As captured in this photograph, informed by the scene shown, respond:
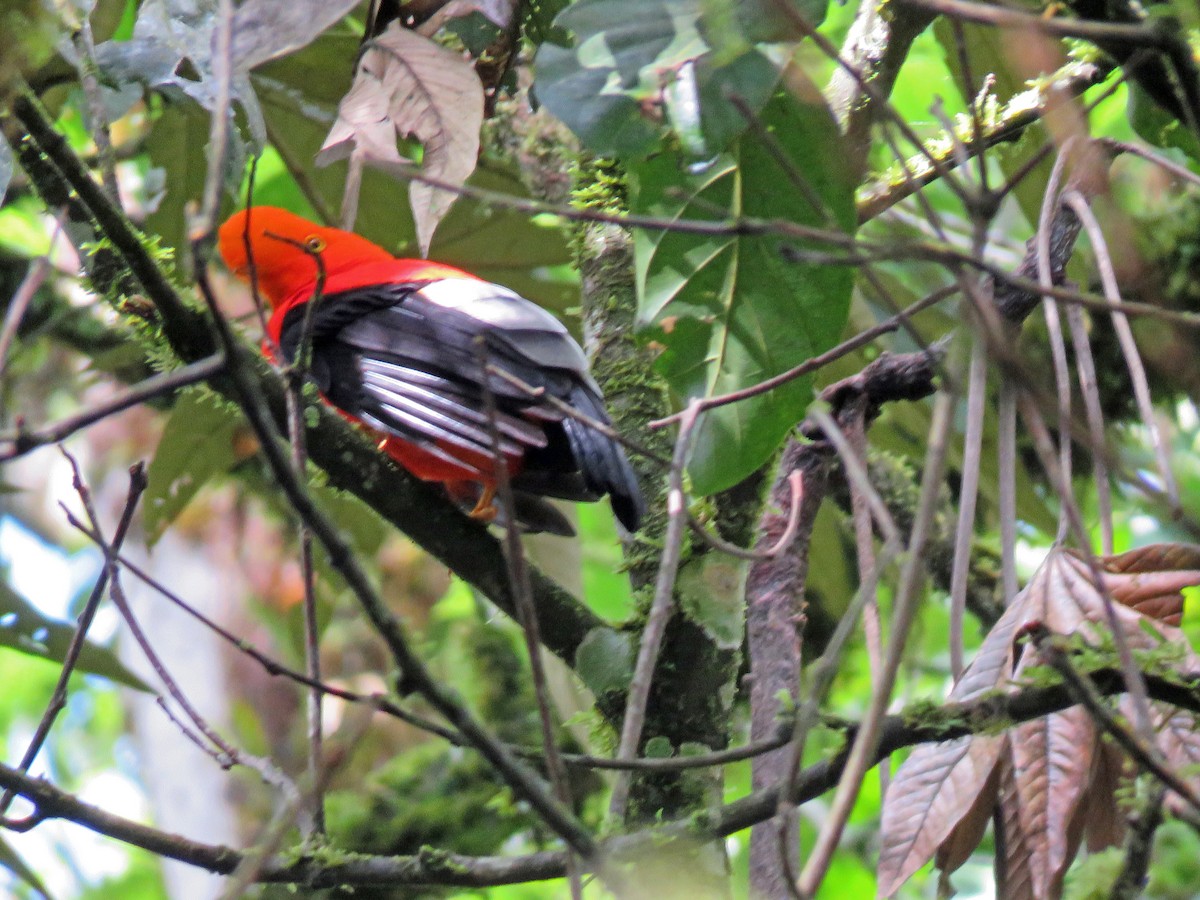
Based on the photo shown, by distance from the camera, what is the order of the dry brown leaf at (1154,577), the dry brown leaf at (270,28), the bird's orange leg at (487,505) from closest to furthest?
the dry brown leaf at (1154,577), the dry brown leaf at (270,28), the bird's orange leg at (487,505)

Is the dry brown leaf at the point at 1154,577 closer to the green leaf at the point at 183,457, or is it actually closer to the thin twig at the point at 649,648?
the thin twig at the point at 649,648

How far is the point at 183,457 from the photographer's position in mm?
3502

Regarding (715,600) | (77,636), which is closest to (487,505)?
(715,600)

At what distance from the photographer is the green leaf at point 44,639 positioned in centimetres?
287

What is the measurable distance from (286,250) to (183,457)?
0.65m

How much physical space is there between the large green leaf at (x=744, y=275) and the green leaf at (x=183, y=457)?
71.3 inches

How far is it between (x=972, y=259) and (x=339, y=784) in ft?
17.3

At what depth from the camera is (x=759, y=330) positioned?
198 cm

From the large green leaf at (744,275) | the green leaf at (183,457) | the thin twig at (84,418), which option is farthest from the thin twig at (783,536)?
the green leaf at (183,457)

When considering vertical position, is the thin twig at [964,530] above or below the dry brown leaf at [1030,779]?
above

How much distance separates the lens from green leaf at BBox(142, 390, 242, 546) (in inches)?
135

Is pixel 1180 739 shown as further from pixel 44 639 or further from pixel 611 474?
pixel 44 639

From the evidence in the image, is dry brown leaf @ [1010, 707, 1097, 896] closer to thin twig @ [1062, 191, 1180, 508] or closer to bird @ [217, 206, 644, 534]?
thin twig @ [1062, 191, 1180, 508]

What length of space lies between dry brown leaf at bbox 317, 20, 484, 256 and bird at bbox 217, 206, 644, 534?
0.29m
